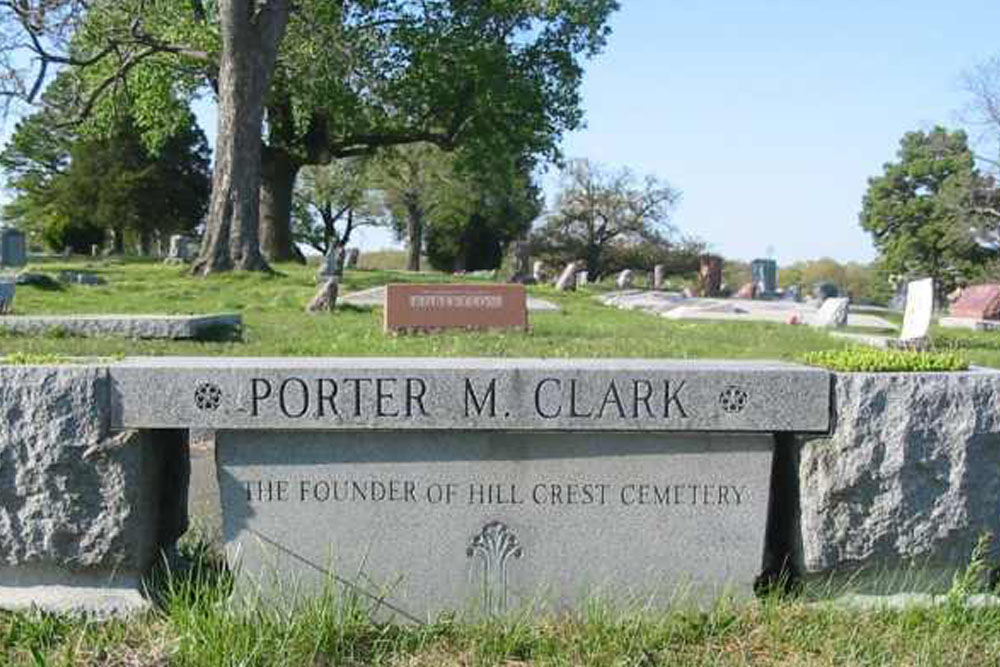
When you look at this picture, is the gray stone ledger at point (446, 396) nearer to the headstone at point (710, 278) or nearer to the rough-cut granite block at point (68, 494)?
the rough-cut granite block at point (68, 494)

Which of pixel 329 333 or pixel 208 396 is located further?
pixel 329 333

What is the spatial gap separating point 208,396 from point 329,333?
7747 mm

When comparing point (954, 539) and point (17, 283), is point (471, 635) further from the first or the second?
point (17, 283)

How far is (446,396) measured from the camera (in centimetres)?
375

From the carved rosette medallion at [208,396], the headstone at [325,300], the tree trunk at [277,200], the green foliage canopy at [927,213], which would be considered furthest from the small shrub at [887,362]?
the green foliage canopy at [927,213]

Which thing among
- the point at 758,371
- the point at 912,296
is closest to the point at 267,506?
the point at 758,371

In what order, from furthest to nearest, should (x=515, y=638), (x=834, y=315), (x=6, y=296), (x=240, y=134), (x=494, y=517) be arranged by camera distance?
(x=240, y=134)
(x=834, y=315)
(x=6, y=296)
(x=494, y=517)
(x=515, y=638)

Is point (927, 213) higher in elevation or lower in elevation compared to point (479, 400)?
higher

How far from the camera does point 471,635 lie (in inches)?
149

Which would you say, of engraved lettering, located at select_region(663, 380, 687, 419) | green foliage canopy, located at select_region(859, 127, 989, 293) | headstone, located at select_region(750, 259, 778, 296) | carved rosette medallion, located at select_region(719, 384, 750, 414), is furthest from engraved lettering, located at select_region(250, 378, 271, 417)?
green foliage canopy, located at select_region(859, 127, 989, 293)

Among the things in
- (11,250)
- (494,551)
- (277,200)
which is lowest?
(494,551)

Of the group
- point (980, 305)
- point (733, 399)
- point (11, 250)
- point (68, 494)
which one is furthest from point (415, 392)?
point (980, 305)

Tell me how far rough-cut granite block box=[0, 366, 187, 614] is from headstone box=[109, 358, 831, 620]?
0.12m

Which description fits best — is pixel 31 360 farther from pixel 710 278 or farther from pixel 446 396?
pixel 710 278
